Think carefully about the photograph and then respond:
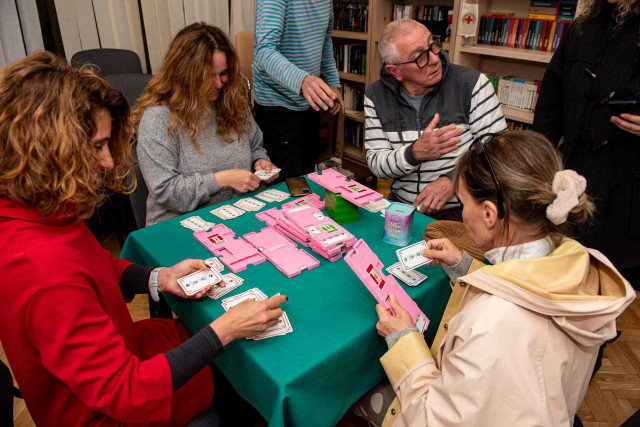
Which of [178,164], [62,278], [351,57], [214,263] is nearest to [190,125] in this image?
[178,164]

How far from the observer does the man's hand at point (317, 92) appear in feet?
6.77

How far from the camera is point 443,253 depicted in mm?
1387

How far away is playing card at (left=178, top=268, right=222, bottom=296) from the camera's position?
126 centimetres

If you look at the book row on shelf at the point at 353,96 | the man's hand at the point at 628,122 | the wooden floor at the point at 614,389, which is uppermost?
the man's hand at the point at 628,122

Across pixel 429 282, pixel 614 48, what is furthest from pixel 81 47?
pixel 614 48

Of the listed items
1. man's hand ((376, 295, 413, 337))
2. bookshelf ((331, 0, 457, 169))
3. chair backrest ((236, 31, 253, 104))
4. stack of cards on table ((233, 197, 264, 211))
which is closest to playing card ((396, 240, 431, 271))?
man's hand ((376, 295, 413, 337))

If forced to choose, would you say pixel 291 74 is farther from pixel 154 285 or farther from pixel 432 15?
pixel 432 15

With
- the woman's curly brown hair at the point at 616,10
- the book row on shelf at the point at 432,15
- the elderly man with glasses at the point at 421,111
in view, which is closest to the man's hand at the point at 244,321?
the elderly man with glasses at the point at 421,111

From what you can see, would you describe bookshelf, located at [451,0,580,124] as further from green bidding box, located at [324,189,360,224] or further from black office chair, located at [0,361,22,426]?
black office chair, located at [0,361,22,426]

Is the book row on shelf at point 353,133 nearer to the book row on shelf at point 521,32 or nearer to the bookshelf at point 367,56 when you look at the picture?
the bookshelf at point 367,56

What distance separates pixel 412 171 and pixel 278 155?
887 mm

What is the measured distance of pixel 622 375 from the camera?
2.11 m

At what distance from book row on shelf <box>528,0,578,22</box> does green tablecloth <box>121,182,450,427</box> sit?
97.6 inches

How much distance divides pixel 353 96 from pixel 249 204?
3.23m
